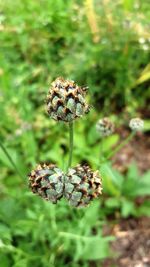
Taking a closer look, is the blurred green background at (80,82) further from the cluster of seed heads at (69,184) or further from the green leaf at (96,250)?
the cluster of seed heads at (69,184)

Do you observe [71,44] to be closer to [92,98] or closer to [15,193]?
[92,98]

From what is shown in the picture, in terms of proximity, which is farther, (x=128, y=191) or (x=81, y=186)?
(x=128, y=191)

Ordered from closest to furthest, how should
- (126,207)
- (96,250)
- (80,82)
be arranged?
(96,250) → (126,207) → (80,82)

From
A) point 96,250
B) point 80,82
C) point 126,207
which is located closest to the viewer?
point 96,250

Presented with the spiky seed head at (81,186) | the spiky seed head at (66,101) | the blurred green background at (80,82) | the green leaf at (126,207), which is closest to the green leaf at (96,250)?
the blurred green background at (80,82)

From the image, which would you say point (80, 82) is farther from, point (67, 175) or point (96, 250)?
point (67, 175)

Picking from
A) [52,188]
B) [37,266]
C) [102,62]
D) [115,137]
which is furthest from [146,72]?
[52,188]

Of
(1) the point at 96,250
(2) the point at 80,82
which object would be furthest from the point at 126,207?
(2) the point at 80,82
